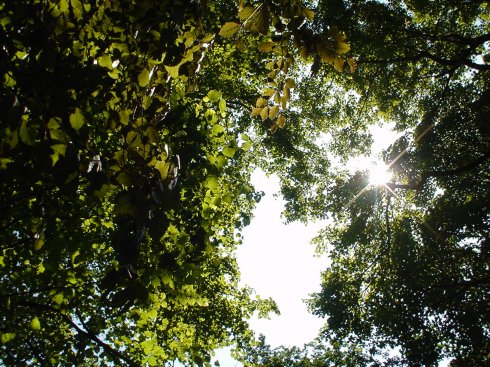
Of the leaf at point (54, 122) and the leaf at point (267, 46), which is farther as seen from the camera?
the leaf at point (267, 46)

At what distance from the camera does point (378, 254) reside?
1294 centimetres

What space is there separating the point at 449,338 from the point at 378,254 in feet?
11.6

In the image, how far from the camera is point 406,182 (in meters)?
13.0

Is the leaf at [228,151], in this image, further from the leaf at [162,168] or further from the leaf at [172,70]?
the leaf at [162,168]

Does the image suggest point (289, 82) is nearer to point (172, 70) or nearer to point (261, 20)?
point (261, 20)

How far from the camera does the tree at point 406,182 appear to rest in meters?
10.8

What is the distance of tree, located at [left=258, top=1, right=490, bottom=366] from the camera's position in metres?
10.8

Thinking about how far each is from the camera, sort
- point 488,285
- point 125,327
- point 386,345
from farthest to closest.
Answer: point 386,345, point 488,285, point 125,327

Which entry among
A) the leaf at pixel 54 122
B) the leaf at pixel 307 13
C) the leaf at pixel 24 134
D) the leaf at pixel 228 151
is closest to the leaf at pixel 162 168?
the leaf at pixel 54 122

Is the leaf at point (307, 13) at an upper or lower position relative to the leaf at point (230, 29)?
upper

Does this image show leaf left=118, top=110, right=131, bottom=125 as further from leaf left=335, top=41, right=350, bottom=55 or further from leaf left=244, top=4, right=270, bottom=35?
leaf left=335, top=41, right=350, bottom=55

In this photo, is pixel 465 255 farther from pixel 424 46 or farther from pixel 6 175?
pixel 6 175

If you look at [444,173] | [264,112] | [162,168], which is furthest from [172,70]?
[444,173]

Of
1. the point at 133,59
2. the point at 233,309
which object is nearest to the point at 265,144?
the point at 233,309
